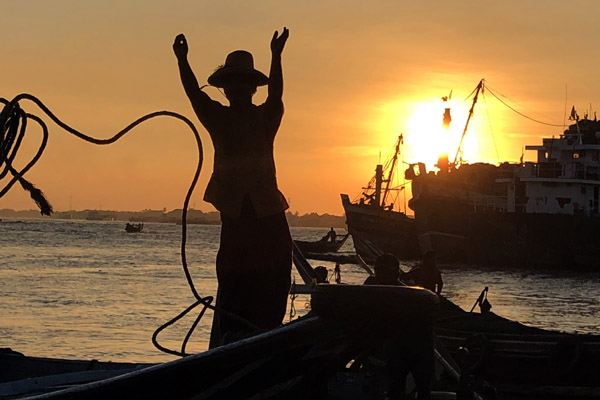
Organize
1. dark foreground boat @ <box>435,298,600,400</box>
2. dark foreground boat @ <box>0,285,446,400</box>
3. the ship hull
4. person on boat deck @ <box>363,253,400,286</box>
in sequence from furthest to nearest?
the ship hull, dark foreground boat @ <box>435,298,600,400</box>, person on boat deck @ <box>363,253,400,286</box>, dark foreground boat @ <box>0,285,446,400</box>

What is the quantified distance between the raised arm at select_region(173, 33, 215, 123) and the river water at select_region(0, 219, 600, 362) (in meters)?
14.0

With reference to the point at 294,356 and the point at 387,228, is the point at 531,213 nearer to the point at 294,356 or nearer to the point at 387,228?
the point at 387,228

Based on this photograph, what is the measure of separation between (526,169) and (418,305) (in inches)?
2772

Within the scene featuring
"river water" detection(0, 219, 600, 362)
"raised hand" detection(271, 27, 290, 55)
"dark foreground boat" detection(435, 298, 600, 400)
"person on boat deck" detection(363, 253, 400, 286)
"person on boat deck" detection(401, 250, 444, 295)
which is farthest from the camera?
"river water" detection(0, 219, 600, 362)

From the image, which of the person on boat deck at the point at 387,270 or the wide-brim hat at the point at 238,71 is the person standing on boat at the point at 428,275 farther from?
the wide-brim hat at the point at 238,71

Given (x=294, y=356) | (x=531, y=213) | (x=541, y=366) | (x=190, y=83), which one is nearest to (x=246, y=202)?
(x=190, y=83)

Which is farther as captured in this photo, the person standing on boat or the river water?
the river water

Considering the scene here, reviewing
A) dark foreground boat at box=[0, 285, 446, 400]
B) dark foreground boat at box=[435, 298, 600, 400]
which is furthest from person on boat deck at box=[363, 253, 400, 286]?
dark foreground boat at box=[0, 285, 446, 400]

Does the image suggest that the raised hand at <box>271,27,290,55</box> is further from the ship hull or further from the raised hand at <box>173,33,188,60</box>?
the ship hull

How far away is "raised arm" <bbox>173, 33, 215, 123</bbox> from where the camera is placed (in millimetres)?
5828

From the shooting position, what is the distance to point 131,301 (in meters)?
36.3

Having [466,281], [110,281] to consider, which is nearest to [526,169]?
[466,281]

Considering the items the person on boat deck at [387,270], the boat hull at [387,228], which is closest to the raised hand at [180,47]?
the person on boat deck at [387,270]

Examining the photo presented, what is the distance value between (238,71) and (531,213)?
65.2m
